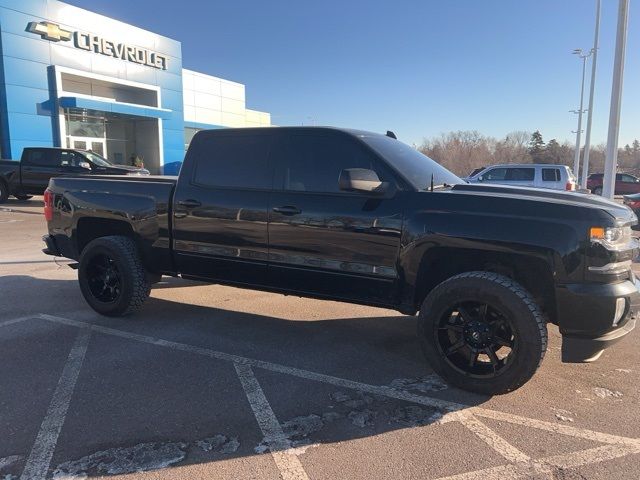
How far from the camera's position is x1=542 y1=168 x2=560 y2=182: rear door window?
1611 cm

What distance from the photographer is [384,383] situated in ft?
13.0

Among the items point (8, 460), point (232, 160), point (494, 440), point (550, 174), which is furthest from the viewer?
point (550, 174)

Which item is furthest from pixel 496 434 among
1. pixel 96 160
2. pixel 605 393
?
pixel 96 160

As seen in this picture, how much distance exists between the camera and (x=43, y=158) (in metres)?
17.3

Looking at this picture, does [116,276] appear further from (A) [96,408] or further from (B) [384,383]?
(B) [384,383]

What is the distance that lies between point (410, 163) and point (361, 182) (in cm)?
82

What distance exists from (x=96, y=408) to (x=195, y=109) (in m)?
36.6

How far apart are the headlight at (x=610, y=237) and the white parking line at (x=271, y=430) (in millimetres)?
2374

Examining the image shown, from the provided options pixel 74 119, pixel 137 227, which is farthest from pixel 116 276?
pixel 74 119

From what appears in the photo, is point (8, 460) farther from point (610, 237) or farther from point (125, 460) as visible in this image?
point (610, 237)

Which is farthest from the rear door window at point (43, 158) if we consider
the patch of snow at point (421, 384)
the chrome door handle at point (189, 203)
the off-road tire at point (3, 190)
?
the patch of snow at point (421, 384)

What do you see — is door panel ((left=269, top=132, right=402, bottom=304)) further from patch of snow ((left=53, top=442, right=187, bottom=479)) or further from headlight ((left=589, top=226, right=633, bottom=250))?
patch of snow ((left=53, top=442, right=187, bottom=479))

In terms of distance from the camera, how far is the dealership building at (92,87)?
2269 centimetres

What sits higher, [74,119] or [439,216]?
[74,119]
